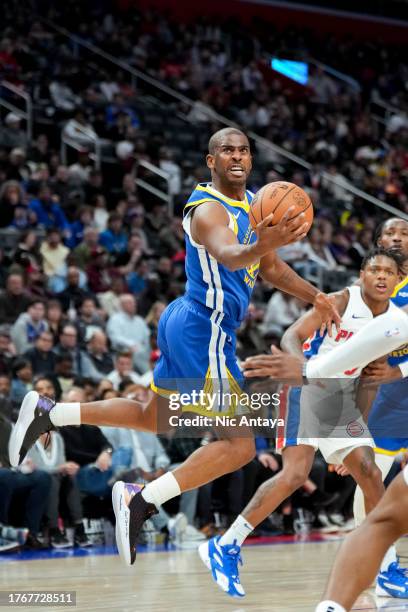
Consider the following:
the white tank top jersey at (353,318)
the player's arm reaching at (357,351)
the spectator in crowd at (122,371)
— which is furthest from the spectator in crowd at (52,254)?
the player's arm reaching at (357,351)

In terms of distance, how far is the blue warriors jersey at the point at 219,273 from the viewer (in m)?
5.20

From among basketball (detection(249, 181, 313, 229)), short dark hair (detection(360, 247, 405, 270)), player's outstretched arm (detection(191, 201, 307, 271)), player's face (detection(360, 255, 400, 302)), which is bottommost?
player's face (detection(360, 255, 400, 302))

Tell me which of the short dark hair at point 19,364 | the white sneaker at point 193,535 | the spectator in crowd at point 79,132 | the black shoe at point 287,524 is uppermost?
the spectator in crowd at point 79,132

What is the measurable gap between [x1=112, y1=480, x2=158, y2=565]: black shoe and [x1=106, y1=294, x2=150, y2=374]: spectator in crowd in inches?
226

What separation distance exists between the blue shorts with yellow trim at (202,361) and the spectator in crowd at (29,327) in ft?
17.3

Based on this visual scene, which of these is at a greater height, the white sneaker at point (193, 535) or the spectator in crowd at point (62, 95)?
the spectator in crowd at point (62, 95)

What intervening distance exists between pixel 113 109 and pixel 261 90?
4.86 metres

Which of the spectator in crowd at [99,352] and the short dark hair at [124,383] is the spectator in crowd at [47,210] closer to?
the spectator in crowd at [99,352]

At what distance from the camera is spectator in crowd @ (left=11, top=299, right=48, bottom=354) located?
10328mm

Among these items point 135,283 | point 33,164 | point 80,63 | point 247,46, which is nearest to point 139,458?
point 135,283

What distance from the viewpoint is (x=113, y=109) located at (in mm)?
16188

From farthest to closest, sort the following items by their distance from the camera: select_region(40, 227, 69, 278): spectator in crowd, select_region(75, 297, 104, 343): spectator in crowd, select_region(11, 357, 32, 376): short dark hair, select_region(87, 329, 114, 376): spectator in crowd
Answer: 1. select_region(40, 227, 69, 278): spectator in crowd
2. select_region(75, 297, 104, 343): spectator in crowd
3. select_region(87, 329, 114, 376): spectator in crowd
4. select_region(11, 357, 32, 376): short dark hair

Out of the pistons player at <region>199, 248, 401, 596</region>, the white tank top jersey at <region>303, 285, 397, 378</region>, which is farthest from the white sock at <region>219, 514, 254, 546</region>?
the white tank top jersey at <region>303, 285, 397, 378</region>

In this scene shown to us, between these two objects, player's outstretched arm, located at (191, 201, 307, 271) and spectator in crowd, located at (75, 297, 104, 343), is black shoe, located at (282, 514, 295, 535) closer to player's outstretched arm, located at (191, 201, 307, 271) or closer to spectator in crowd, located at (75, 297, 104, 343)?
spectator in crowd, located at (75, 297, 104, 343)
